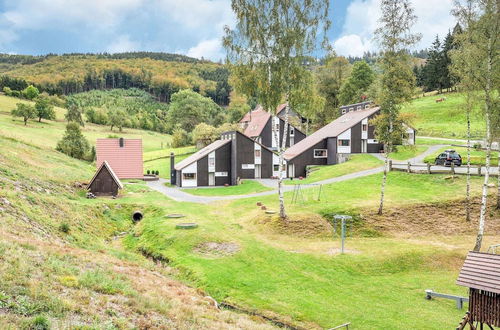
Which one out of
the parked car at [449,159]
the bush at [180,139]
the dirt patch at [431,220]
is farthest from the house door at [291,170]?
the bush at [180,139]

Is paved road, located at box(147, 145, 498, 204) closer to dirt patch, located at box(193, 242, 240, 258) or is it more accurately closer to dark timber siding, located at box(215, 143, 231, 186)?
dark timber siding, located at box(215, 143, 231, 186)

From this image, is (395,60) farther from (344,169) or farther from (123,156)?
(123,156)

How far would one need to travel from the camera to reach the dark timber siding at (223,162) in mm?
54562

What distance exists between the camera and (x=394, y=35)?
27.2m

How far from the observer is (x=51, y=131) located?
9038cm

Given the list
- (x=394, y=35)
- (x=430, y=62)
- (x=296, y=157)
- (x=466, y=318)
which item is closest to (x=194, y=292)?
(x=466, y=318)

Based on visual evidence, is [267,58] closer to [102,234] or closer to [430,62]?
[102,234]

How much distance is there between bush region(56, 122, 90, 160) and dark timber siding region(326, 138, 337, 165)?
44986 millimetres

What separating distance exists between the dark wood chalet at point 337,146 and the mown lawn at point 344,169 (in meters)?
2.44

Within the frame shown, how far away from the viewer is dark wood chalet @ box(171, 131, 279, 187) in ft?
176

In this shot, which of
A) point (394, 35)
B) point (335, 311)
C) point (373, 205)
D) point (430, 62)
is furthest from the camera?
point (430, 62)

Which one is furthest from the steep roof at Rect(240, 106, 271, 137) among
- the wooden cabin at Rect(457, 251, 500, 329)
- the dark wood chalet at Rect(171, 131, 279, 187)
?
the wooden cabin at Rect(457, 251, 500, 329)

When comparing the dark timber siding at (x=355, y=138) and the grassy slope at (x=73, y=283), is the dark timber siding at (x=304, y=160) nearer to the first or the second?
the dark timber siding at (x=355, y=138)

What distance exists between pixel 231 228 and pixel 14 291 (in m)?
19.2
